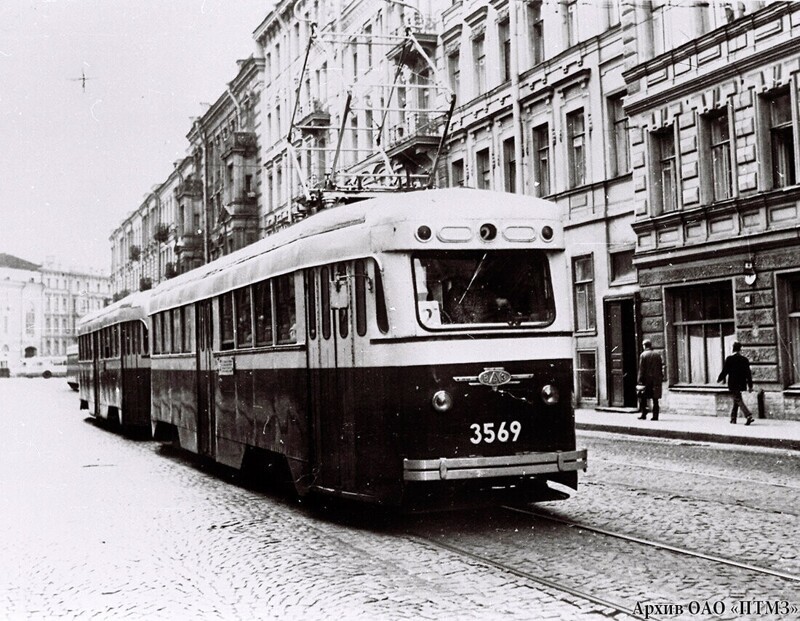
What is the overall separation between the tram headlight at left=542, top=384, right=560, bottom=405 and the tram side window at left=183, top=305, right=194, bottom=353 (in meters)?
6.76

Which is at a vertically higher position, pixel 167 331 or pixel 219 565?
pixel 167 331

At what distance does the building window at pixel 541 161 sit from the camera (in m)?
29.2

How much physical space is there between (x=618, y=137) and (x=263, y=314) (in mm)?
17048

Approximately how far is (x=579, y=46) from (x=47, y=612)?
2327cm

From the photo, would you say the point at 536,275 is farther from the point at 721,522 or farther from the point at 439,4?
the point at 439,4

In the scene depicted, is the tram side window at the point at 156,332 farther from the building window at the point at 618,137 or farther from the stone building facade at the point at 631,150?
the building window at the point at 618,137

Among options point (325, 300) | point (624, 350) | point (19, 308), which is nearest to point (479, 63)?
point (624, 350)

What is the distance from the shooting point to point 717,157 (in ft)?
74.4

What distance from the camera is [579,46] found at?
27.1 m

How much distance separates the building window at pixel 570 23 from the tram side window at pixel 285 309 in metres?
19.1

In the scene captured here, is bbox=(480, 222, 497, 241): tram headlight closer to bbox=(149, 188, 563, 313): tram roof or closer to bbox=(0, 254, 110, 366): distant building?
bbox=(149, 188, 563, 313): tram roof

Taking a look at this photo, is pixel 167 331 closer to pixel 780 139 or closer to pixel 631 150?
pixel 780 139

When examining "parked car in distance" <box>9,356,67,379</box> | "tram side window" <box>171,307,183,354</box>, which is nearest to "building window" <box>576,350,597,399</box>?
"tram side window" <box>171,307,183,354</box>

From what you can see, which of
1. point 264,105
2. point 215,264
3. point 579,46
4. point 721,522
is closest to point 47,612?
point 721,522
